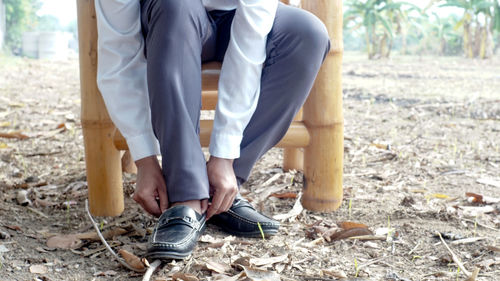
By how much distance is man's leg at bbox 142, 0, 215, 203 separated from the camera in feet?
3.99

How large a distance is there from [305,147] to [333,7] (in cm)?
41

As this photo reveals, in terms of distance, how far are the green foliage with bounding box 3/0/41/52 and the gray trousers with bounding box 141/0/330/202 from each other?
1016cm

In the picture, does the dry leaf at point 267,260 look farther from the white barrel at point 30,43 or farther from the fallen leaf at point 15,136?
the white barrel at point 30,43

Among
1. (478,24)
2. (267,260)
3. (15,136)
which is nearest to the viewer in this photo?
(267,260)

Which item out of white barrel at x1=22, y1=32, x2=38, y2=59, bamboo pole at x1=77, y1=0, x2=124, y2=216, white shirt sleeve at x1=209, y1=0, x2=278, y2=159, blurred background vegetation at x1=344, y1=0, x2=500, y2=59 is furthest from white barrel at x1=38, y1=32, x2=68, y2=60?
white shirt sleeve at x1=209, y1=0, x2=278, y2=159

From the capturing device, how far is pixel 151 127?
1350mm

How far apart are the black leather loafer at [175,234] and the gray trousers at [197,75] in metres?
0.04

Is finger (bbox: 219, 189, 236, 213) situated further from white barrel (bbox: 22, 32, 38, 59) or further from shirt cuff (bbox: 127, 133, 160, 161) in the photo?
white barrel (bbox: 22, 32, 38, 59)

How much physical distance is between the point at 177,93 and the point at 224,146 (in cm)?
18

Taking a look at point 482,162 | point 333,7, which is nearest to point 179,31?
point 333,7

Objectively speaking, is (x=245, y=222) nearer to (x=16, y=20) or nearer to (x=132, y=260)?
(x=132, y=260)

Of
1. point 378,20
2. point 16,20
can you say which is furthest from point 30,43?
point 378,20

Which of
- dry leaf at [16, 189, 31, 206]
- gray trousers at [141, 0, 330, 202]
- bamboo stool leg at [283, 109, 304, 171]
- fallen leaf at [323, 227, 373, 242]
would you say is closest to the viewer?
gray trousers at [141, 0, 330, 202]

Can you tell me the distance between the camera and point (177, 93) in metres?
1.21
